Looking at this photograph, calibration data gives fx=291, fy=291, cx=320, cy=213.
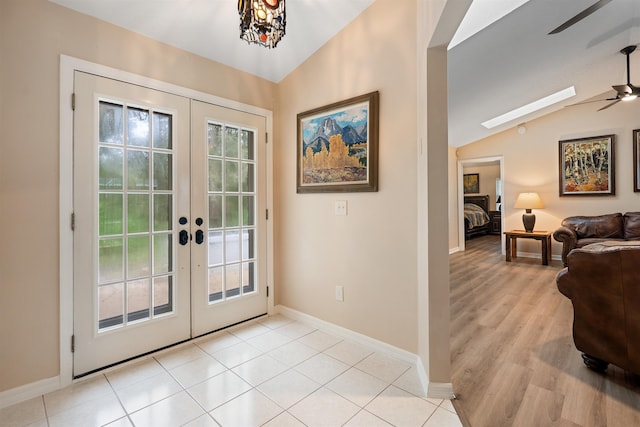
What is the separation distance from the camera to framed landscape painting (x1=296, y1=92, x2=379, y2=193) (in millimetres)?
2375

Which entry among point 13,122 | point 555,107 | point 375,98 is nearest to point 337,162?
point 375,98

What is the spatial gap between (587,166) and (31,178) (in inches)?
296

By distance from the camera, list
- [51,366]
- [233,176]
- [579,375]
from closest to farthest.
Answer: [51,366], [579,375], [233,176]

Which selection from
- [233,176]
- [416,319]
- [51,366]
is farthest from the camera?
[233,176]

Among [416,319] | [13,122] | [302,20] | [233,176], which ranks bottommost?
[416,319]

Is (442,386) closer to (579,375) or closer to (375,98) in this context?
(579,375)

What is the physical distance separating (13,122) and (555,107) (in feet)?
23.6

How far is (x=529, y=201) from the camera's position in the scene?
557cm

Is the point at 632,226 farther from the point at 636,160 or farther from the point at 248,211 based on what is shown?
the point at 248,211

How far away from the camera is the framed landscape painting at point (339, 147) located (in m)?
2.38

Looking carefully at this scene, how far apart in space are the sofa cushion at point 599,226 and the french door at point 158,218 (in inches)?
215

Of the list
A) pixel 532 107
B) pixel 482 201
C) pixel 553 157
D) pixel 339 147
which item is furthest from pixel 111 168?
pixel 482 201

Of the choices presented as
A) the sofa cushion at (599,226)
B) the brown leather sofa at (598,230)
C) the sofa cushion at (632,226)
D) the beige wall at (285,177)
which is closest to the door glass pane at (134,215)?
the beige wall at (285,177)

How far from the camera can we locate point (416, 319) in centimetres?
214
